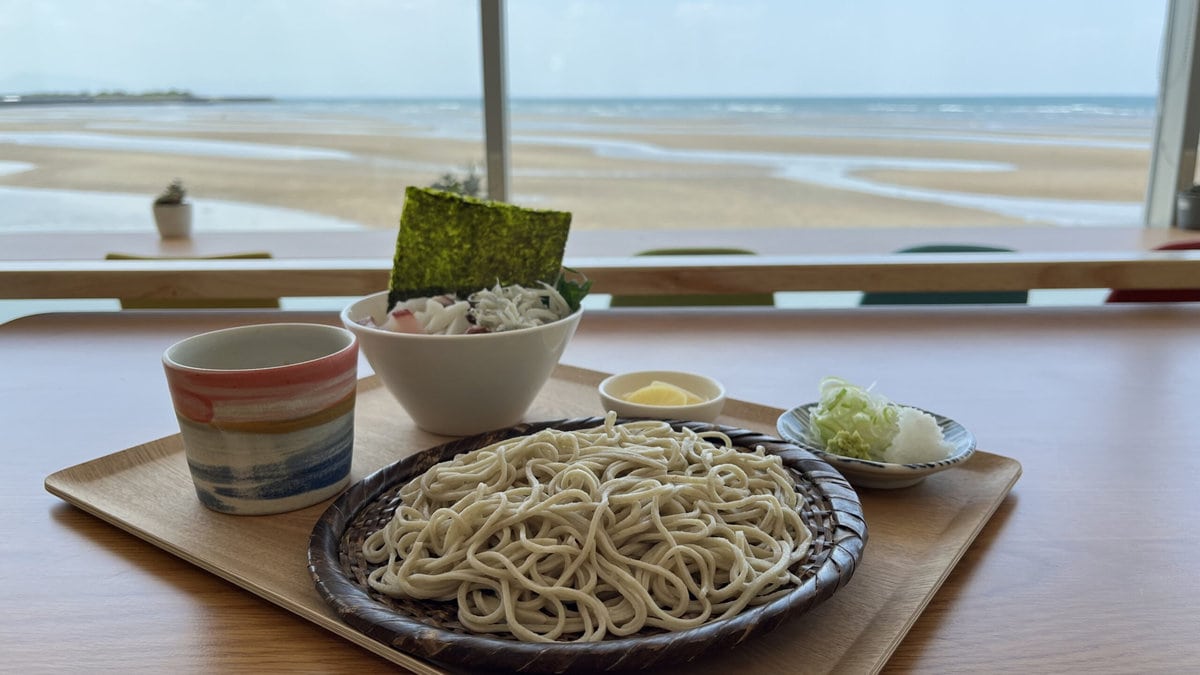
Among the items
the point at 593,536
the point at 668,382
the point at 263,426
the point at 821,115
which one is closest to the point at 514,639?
the point at 593,536

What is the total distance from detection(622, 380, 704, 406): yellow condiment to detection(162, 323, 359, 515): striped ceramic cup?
349 mm

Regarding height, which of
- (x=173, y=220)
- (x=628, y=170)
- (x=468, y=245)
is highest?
(x=468, y=245)

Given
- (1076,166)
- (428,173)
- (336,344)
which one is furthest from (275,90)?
(336,344)

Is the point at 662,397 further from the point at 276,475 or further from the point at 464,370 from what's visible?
the point at 276,475

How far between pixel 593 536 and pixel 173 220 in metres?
4.33

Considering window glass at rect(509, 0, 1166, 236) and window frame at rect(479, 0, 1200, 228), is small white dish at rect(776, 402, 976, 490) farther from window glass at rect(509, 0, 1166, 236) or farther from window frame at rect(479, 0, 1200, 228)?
window glass at rect(509, 0, 1166, 236)

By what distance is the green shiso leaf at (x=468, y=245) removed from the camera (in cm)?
103

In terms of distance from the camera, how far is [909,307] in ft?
5.29

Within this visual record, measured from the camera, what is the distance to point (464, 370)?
884 millimetres

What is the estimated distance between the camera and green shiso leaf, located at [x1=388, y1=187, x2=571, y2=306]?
103 centimetres

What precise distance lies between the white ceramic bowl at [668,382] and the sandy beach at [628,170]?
933 centimetres

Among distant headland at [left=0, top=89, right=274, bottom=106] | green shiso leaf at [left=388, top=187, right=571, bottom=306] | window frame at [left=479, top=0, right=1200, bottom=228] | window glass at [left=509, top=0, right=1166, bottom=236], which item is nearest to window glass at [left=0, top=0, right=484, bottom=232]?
distant headland at [left=0, top=89, right=274, bottom=106]

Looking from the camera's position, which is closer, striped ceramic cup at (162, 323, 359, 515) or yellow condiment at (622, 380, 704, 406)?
striped ceramic cup at (162, 323, 359, 515)

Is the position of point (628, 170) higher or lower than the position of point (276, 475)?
lower
